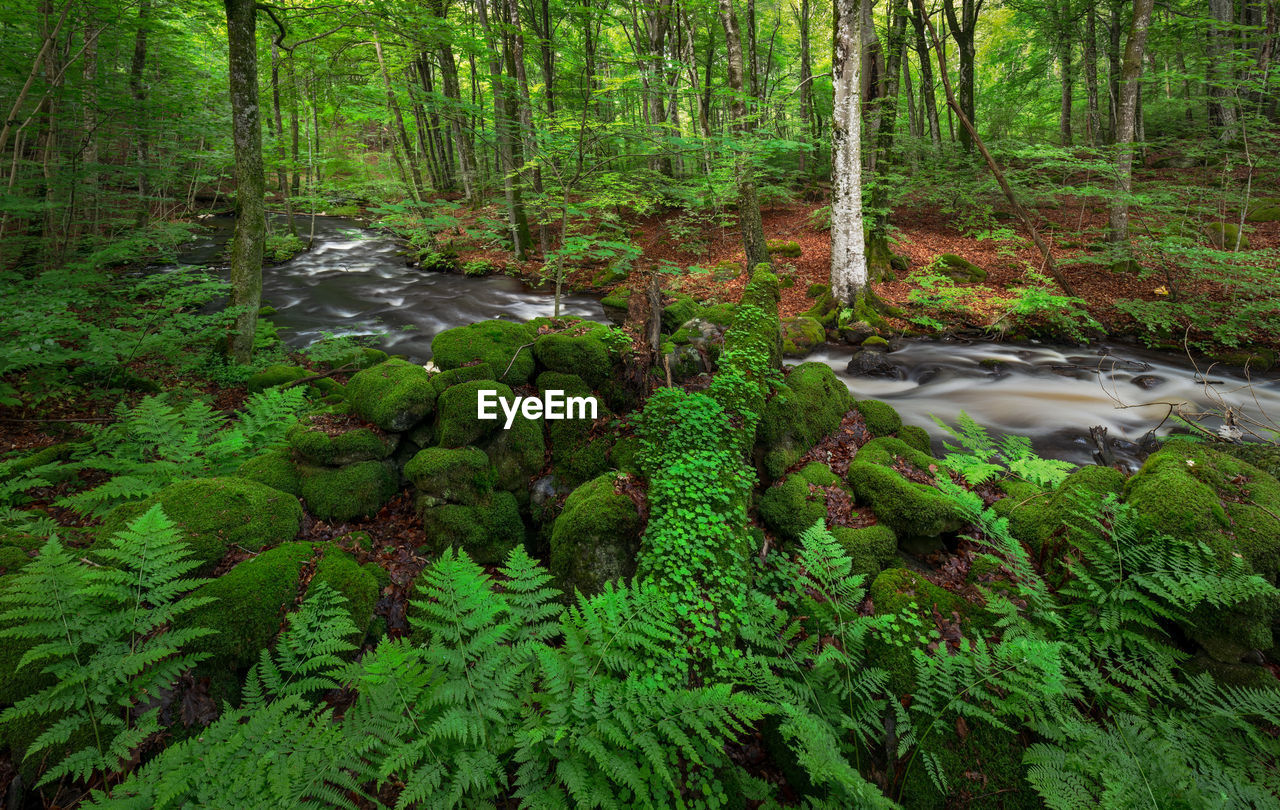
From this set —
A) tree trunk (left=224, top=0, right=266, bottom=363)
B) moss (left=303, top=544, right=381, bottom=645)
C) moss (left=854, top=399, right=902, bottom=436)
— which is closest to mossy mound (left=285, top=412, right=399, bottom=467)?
moss (left=303, top=544, right=381, bottom=645)

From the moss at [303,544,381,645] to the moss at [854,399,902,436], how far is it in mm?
5767

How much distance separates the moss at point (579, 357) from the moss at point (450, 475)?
1.46 meters

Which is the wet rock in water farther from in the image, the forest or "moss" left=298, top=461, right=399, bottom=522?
"moss" left=298, top=461, right=399, bottom=522

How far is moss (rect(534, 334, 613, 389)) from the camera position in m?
5.53

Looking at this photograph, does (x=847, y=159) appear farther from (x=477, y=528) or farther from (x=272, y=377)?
(x=272, y=377)

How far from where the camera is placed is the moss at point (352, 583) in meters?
3.39

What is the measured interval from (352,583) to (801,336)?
8.78 metres

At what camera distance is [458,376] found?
5266 mm

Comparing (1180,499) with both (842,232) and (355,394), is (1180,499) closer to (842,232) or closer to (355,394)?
(355,394)

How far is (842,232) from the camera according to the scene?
10.1 metres

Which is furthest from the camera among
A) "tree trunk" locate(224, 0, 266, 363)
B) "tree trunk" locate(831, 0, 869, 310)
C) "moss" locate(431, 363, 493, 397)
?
"tree trunk" locate(831, 0, 869, 310)

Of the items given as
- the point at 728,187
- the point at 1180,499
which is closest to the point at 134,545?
the point at 1180,499

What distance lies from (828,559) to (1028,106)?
36128 millimetres

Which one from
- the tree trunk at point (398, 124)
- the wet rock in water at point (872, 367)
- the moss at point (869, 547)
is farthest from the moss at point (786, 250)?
the moss at point (869, 547)
